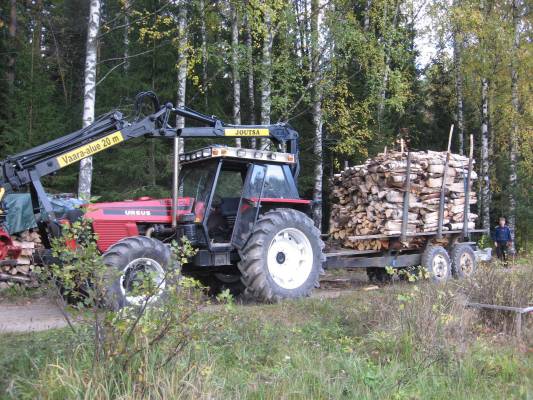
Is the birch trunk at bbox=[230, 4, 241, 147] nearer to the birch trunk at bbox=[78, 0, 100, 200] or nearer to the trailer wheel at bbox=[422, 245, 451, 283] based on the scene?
the birch trunk at bbox=[78, 0, 100, 200]

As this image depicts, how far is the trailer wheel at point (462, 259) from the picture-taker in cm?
1239

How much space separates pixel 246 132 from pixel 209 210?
1852mm

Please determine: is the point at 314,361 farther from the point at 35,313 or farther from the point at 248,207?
the point at 35,313

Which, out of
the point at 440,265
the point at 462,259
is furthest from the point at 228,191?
the point at 462,259

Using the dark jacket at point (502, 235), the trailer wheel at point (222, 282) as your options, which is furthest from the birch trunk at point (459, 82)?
the trailer wheel at point (222, 282)

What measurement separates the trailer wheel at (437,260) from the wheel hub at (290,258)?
341cm

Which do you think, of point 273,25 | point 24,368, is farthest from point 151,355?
point 273,25

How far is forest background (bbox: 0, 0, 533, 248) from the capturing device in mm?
17062

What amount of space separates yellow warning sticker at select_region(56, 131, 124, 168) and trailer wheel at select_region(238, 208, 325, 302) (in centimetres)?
255

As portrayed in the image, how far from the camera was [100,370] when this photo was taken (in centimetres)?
395

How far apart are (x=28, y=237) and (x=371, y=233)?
283 inches

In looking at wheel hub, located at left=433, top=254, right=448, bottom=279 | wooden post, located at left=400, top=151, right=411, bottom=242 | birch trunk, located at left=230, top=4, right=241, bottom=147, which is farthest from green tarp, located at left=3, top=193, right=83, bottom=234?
wheel hub, located at left=433, top=254, right=448, bottom=279

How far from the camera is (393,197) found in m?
11.4

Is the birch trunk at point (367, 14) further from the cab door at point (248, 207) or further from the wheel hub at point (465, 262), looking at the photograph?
the cab door at point (248, 207)
